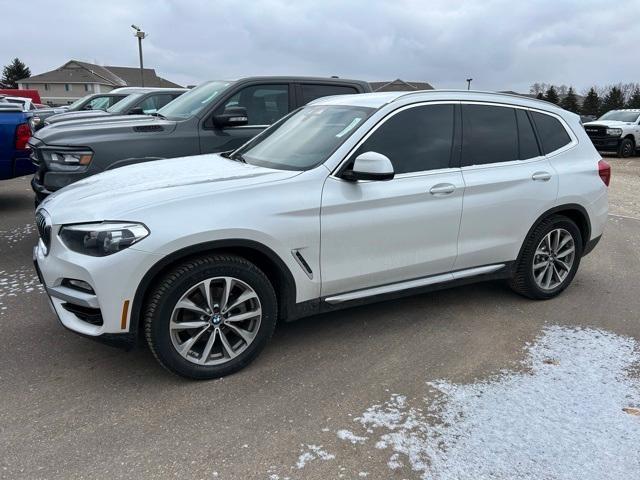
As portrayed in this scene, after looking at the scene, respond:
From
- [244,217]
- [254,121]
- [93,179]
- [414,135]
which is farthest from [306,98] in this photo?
[244,217]

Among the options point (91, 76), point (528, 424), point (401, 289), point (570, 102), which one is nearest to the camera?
point (528, 424)

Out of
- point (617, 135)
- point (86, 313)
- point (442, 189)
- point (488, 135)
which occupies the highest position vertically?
point (488, 135)

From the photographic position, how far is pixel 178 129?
19.1 feet

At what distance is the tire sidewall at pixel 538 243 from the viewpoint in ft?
15.0

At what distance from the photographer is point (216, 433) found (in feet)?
9.35

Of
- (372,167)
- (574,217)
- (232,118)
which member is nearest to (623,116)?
(574,217)

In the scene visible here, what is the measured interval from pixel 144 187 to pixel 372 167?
4.73 feet

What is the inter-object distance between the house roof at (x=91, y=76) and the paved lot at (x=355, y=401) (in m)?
69.1

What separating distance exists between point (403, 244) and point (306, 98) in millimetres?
3358

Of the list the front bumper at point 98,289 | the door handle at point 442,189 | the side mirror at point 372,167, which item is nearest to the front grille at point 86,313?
the front bumper at point 98,289

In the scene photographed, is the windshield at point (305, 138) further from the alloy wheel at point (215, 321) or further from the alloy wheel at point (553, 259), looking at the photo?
the alloy wheel at point (553, 259)

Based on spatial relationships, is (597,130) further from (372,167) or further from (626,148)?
(372,167)

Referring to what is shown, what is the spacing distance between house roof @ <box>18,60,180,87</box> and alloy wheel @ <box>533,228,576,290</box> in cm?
6890

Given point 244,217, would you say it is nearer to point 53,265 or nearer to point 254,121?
point 53,265
